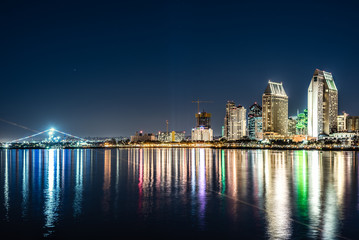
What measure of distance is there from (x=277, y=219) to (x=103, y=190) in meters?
11.9

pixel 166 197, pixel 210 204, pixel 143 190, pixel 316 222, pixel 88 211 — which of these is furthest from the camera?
pixel 143 190

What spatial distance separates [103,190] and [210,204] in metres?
7.94

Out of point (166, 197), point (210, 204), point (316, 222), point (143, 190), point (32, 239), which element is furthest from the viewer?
point (143, 190)

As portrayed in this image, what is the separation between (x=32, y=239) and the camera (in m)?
11.9

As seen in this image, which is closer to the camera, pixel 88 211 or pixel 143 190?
pixel 88 211

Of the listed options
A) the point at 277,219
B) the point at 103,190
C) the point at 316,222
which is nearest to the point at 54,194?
the point at 103,190

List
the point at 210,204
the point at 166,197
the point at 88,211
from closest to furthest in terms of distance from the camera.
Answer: the point at 88,211
the point at 210,204
the point at 166,197

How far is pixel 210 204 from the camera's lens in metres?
17.6

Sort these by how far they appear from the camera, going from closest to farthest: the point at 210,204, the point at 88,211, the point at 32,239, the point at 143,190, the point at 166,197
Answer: the point at 32,239, the point at 88,211, the point at 210,204, the point at 166,197, the point at 143,190

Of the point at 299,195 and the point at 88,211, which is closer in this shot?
the point at 88,211

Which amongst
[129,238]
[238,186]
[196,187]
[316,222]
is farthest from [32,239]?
[238,186]

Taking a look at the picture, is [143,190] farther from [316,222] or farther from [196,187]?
[316,222]

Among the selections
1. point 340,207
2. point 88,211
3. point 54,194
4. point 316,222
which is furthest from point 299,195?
point 54,194

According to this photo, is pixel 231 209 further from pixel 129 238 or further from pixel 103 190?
pixel 103 190
